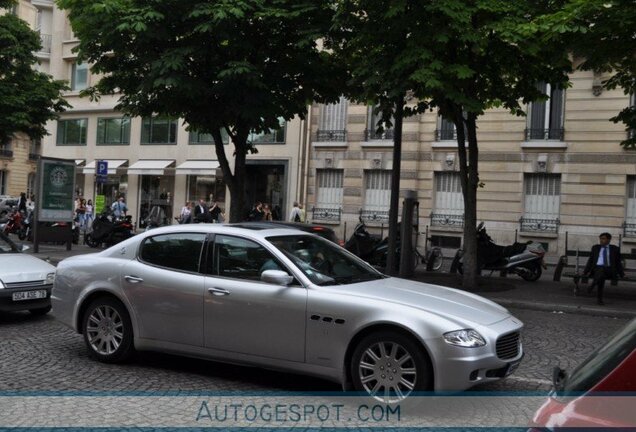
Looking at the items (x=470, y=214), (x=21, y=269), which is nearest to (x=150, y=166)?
(x=470, y=214)

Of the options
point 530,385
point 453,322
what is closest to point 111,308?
point 453,322

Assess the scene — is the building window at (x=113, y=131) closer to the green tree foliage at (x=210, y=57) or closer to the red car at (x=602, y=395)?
the green tree foliage at (x=210, y=57)

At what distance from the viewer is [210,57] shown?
49.8 feet

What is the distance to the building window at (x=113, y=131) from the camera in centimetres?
3647

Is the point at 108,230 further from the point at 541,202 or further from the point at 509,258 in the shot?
the point at 541,202

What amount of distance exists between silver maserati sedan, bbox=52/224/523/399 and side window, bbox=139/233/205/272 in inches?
0.5

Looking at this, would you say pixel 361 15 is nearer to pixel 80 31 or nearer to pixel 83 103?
pixel 80 31

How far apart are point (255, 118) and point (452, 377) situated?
1079cm

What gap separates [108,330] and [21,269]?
2963 millimetres

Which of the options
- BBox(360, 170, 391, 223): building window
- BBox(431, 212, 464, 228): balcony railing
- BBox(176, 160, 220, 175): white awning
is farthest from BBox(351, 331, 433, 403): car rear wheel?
BBox(176, 160, 220, 175): white awning

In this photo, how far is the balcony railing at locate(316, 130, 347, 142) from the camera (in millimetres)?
29062

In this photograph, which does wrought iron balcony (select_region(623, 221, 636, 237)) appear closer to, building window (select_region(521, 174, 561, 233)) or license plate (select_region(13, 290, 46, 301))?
building window (select_region(521, 174, 561, 233))

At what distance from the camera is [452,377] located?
198 inches

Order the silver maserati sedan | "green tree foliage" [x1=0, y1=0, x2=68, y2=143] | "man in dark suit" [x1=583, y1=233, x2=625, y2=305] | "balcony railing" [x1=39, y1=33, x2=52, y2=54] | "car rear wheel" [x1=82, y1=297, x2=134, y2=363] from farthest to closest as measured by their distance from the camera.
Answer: "balcony railing" [x1=39, y1=33, x2=52, y2=54] < "green tree foliage" [x1=0, y1=0, x2=68, y2=143] < "man in dark suit" [x1=583, y1=233, x2=625, y2=305] < "car rear wheel" [x1=82, y1=297, x2=134, y2=363] < the silver maserati sedan
